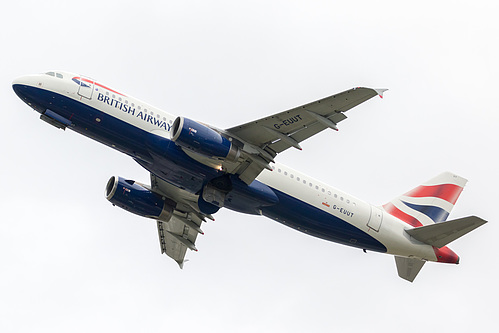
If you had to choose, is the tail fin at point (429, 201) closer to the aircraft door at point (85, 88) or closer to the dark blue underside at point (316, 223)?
the dark blue underside at point (316, 223)

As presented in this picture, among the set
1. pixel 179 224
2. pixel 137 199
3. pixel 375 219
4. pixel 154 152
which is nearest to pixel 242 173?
pixel 154 152

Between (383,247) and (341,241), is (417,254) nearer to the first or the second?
(383,247)

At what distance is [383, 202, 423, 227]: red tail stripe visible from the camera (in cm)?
4262

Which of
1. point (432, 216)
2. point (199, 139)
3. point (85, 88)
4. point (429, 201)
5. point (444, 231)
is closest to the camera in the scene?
point (199, 139)

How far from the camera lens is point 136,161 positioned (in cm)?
3903

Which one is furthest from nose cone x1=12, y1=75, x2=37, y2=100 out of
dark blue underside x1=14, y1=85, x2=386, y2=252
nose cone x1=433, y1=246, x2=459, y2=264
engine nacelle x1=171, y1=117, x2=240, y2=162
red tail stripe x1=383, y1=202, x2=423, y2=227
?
nose cone x1=433, y1=246, x2=459, y2=264

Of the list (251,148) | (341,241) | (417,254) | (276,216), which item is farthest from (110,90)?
(417,254)

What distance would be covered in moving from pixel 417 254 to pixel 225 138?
46.2 feet

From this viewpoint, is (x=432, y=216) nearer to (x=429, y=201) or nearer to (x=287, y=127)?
(x=429, y=201)

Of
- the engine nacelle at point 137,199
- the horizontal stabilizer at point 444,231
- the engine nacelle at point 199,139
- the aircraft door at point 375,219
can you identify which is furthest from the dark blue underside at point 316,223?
the engine nacelle at point 137,199

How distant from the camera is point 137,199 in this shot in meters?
43.0

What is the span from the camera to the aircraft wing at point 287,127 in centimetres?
3301

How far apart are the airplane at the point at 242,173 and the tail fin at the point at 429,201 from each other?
0.25 feet

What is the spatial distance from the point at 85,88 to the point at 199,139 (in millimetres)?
6738
